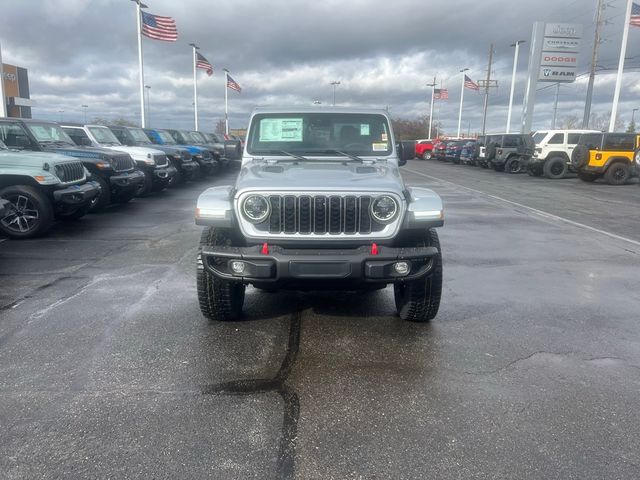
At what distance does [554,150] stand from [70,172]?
20.5 m

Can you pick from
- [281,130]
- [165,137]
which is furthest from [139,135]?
[281,130]

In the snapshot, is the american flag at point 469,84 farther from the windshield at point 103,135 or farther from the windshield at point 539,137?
the windshield at point 103,135

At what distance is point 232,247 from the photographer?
4039 millimetres

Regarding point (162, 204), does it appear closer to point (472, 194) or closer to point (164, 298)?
point (164, 298)

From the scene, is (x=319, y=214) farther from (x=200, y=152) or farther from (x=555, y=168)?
(x=555, y=168)

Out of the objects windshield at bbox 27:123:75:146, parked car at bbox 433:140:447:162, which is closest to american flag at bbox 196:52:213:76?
parked car at bbox 433:140:447:162

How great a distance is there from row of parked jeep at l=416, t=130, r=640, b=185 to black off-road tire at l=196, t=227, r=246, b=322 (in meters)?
19.4

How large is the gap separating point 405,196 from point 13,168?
6968 mm

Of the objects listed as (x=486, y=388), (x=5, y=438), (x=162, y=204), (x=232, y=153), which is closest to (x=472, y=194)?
(x=162, y=204)

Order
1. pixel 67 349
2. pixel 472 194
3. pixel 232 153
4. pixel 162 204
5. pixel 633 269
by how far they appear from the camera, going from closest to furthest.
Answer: pixel 67 349
pixel 232 153
pixel 633 269
pixel 162 204
pixel 472 194

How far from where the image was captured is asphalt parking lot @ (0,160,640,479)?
2758 millimetres

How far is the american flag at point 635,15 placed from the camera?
25969 mm

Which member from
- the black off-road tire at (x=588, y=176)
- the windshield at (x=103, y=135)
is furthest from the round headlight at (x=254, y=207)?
the black off-road tire at (x=588, y=176)

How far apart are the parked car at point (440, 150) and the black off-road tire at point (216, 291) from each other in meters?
37.1
